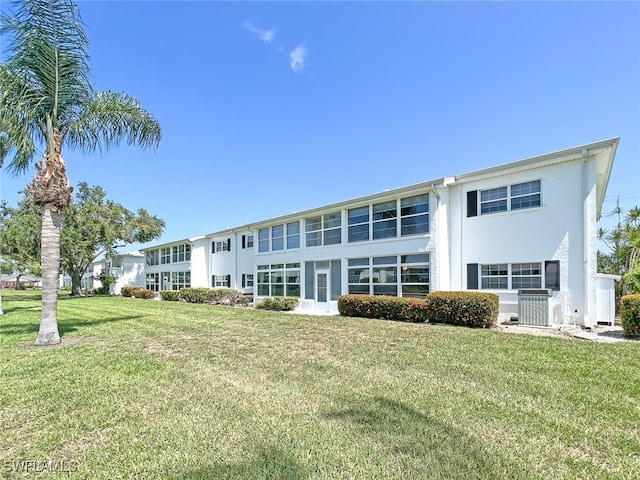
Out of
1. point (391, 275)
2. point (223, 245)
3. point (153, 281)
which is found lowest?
point (153, 281)

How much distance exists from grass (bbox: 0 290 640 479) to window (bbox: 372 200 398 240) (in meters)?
8.50

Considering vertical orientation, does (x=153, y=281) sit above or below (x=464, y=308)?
below

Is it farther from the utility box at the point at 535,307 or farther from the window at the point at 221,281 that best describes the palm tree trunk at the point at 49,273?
the window at the point at 221,281

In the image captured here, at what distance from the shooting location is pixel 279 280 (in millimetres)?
22047

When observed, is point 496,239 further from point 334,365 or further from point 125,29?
point 125,29

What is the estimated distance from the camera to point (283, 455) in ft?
10.9

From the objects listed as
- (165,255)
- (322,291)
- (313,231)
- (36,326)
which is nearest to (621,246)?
(322,291)

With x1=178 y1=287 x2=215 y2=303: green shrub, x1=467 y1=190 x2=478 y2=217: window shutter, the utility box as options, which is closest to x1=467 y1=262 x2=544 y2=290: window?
the utility box

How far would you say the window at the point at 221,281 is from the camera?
2814cm

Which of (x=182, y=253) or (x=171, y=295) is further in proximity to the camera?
(x=182, y=253)

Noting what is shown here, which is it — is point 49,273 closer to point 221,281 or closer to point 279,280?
point 279,280

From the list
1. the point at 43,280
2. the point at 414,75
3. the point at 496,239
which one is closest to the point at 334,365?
the point at 43,280

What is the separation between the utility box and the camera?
37.9 feet

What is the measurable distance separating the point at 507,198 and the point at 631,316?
5.55 meters
